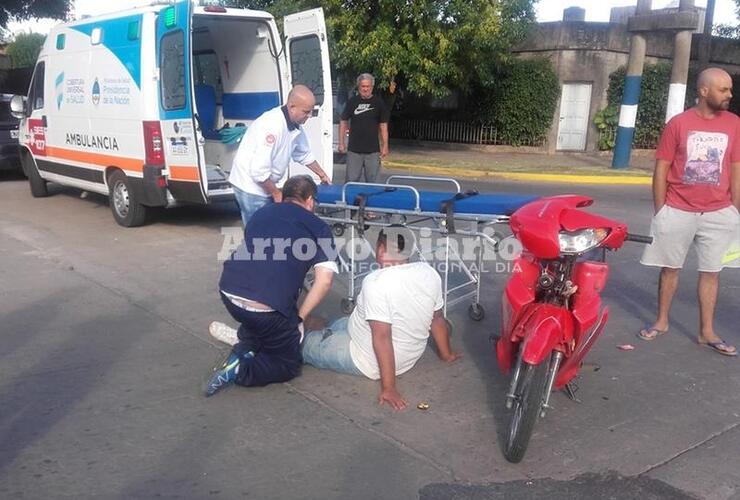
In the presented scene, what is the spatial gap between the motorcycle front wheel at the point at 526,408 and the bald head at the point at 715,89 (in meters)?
2.32

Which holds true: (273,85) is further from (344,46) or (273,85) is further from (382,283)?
(344,46)

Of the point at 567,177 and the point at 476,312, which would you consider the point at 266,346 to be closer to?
the point at 476,312

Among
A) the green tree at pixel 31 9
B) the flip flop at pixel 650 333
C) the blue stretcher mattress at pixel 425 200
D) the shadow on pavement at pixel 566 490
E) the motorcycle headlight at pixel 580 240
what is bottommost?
the flip flop at pixel 650 333

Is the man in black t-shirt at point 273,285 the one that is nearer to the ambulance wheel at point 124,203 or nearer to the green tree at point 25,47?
the ambulance wheel at point 124,203

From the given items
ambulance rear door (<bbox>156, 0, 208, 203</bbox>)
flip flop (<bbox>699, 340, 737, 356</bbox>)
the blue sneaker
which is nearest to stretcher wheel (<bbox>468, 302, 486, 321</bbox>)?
flip flop (<bbox>699, 340, 737, 356</bbox>)

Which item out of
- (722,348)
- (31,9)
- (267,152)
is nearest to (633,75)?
(722,348)

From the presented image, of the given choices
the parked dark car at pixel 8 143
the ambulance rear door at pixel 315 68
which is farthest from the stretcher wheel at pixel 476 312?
the parked dark car at pixel 8 143

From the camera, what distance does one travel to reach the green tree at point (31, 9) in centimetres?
2305

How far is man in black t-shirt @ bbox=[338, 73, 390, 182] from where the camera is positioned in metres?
8.88

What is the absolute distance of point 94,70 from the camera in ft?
30.1

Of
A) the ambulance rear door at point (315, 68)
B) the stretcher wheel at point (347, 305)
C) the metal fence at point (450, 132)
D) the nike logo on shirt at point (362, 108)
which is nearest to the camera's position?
the stretcher wheel at point (347, 305)

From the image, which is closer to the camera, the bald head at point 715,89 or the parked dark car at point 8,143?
the bald head at point 715,89

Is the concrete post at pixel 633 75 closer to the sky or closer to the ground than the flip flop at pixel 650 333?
closer to the sky

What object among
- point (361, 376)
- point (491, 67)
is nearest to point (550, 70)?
point (491, 67)
